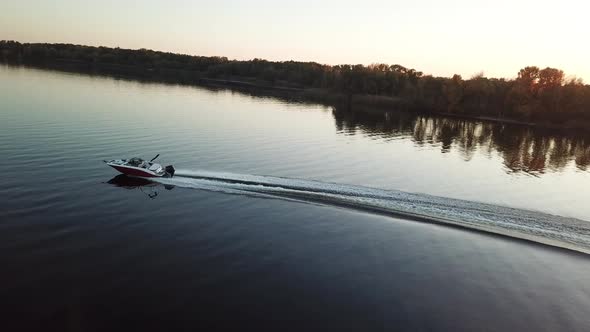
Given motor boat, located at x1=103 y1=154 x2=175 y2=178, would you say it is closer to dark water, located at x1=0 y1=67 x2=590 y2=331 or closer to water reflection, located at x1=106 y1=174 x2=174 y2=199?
water reflection, located at x1=106 y1=174 x2=174 y2=199

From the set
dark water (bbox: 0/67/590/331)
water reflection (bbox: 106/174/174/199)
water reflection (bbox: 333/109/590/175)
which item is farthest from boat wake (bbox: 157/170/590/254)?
water reflection (bbox: 333/109/590/175)

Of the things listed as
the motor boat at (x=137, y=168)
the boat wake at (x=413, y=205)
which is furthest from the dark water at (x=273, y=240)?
the motor boat at (x=137, y=168)

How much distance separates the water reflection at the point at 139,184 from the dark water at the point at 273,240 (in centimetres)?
25

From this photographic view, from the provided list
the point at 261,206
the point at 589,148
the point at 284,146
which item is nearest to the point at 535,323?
the point at 261,206

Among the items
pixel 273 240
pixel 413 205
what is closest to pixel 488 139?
pixel 413 205

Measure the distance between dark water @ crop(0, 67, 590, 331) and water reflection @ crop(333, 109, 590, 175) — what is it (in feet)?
34.4

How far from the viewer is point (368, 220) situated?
Answer: 3316 centimetres

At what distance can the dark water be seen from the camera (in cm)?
2042

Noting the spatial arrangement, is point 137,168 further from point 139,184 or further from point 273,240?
point 273,240

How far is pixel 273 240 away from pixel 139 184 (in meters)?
16.2

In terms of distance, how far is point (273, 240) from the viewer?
94.5 ft

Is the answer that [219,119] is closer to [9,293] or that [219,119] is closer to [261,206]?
[261,206]

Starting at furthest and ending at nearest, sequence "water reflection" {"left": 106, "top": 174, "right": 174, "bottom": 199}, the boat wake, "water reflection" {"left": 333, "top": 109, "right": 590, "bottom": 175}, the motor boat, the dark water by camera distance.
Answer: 1. "water reflection" {"left": 333, "top": 109, "right": 590, "bottom": 175}
2. the motor boat
3. "water reflection" {"left": 106, "top": 174, "right": 174, "bottom": 199}
4. the boat wake
5. the dark water

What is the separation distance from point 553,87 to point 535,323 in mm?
138071
